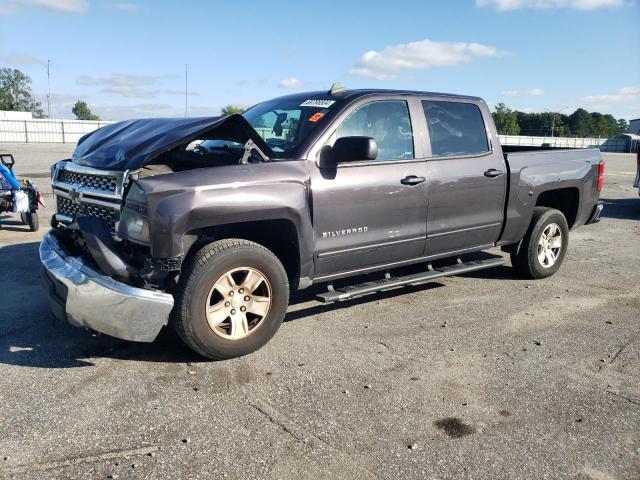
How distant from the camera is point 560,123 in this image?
10219 cm

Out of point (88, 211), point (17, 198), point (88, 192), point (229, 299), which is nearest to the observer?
point (229, 299)

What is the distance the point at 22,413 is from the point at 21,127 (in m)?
48.0

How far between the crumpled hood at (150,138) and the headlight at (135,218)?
10.6 inches

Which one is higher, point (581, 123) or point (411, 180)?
point (581, 123)

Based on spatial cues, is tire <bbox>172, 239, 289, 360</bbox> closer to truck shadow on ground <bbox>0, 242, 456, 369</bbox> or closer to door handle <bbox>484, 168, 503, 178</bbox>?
truck shadow on ground <bbox>0, 242, 456, 369</bbox>

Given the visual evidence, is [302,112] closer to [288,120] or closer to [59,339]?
[288,120]

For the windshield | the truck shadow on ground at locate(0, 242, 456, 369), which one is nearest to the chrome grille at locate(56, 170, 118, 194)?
the truck shadow on ground at locate(0, 242, 456, 369)

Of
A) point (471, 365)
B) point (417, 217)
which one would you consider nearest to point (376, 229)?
point (417, 217)

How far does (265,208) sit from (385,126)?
1.56m

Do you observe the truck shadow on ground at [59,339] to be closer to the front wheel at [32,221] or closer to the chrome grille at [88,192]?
the chrome grille at [88,192]

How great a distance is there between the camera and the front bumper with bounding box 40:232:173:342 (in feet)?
11.6

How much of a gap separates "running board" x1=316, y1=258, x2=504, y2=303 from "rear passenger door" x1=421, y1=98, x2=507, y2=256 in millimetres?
188

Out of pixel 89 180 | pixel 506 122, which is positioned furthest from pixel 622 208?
pixel 506 122

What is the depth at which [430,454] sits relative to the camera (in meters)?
2.94
